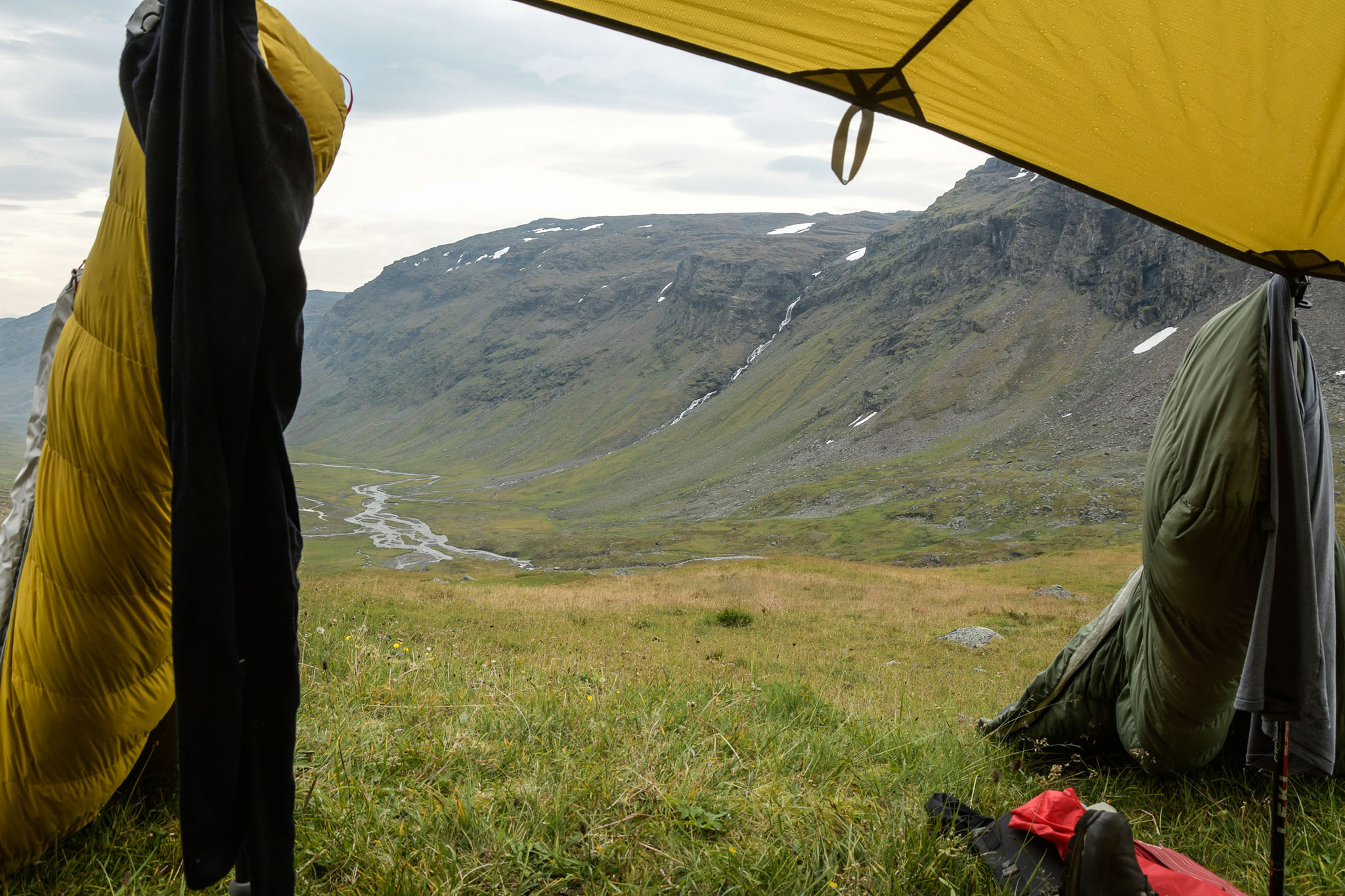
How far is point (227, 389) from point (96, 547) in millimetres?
946

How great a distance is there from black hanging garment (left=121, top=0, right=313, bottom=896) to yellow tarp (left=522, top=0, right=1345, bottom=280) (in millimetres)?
1245

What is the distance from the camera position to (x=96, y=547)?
223 cm

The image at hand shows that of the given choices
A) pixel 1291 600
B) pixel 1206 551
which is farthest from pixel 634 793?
pixel 1291 600

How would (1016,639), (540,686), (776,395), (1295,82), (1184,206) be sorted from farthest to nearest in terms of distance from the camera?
(776,395), (1016,639), (540,686), (1184,206), (1295,82)

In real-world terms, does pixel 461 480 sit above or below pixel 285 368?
below

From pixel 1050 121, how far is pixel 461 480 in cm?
14571

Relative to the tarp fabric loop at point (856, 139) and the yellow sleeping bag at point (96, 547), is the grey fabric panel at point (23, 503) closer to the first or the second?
the yellow sleeping bag at point (96, 547)

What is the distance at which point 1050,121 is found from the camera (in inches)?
120

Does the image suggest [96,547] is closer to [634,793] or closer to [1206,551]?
[634,793]

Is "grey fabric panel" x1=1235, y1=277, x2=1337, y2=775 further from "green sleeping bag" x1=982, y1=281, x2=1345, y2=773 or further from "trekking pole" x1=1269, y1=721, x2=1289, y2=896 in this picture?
"trekking pole" x1=1269, y1=721, x2=1289, y2=896

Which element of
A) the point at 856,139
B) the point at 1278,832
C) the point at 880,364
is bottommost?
the point at 1278,832

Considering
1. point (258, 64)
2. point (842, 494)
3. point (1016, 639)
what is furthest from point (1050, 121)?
point (842, 494)

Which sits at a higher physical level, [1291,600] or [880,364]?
[880,364]

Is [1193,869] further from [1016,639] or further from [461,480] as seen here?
[461,480]
